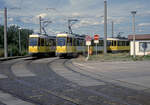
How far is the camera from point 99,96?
800 centimetres

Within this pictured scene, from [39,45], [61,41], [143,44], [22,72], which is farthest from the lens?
[143,44]

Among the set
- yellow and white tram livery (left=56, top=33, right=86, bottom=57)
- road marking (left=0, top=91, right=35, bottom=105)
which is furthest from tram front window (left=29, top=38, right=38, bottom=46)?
road marking (left=0, top=91, right=35, bottom=105)

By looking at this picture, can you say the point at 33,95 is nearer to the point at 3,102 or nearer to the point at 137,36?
the point at 3,102

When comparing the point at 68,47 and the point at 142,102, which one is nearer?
the point at 142,102

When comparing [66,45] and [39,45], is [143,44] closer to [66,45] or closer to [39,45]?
[66,45]

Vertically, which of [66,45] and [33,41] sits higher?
[33,41]

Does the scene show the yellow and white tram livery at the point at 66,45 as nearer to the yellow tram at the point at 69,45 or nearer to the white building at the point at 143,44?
the yellow tram at the point at 69,45

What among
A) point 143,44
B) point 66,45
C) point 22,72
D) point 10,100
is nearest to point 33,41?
point 66,45

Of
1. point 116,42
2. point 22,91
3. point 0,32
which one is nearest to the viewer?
point 22,91

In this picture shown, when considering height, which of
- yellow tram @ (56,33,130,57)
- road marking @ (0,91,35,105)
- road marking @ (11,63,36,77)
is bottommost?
road marking @ (11,63,36,77)

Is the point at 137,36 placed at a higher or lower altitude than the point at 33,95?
higher

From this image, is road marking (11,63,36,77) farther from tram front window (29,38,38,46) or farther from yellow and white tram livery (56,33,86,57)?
tram front window (29,38,38,46)

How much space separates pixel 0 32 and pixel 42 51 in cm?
2817

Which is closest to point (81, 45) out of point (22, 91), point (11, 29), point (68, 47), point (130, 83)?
point (68, 47)
